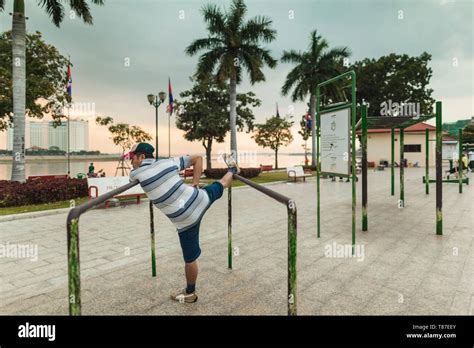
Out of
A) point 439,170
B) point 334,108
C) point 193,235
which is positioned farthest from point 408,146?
point 193,235

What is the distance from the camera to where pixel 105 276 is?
427cm

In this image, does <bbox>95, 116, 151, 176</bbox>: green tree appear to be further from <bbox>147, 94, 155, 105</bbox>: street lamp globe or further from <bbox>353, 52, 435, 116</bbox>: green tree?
<bbox>353, 52, 435, 116</bbox>: green tree

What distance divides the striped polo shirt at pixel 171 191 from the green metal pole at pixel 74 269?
0.92 metres

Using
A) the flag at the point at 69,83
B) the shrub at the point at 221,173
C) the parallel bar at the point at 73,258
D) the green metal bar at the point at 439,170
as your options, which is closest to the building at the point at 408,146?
the shrub at the point at 221,173

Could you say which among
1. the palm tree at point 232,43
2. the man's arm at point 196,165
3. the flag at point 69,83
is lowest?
the man's arm at point 196,165

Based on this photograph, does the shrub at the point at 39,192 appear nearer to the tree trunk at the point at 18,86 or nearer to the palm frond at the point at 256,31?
the tree trunk at the point at 18,86

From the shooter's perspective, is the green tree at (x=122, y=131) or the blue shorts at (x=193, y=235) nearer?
the blue shorts at (x=193, y=235)

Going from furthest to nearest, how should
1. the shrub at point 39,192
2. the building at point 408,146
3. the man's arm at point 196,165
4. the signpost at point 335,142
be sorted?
the building at point 408,146 → the shrub at point 39,192 → the signpost at point 335,142 → the man's arm at point 196,165

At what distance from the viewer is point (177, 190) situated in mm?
3012

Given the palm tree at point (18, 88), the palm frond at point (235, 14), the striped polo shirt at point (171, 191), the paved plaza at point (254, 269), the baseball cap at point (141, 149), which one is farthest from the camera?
the palm frond at point (235, 14)

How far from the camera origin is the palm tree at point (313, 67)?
30.3 meters

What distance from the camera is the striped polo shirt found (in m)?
2.96

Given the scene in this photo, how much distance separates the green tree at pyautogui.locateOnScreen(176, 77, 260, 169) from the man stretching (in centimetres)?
2765

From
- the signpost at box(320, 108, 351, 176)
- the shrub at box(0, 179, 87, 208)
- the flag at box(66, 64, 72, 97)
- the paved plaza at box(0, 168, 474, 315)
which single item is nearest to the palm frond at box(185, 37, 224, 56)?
the flag at box(66, 64, 72, 97)
